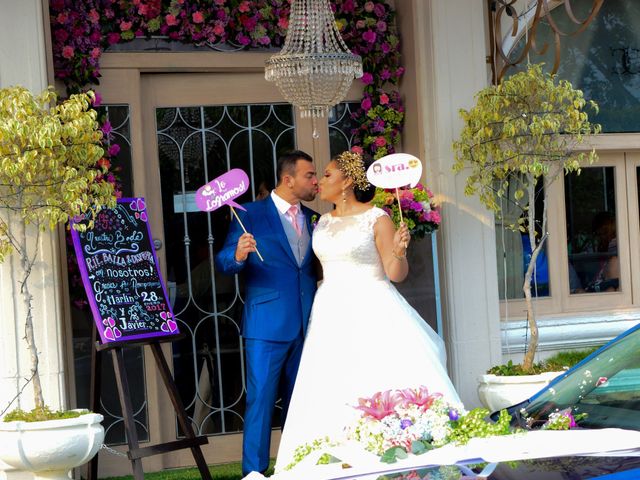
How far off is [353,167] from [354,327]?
3.06 feet

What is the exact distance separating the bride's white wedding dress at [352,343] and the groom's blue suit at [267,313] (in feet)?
0.58

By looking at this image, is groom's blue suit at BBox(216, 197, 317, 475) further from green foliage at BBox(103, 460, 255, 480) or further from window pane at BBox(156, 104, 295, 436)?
window pane at BBox(156, 104, 295, 436)

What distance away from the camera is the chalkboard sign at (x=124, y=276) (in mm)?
6258

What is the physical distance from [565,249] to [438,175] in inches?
56.3

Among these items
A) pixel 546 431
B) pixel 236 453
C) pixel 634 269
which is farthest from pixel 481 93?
pixel 546 431

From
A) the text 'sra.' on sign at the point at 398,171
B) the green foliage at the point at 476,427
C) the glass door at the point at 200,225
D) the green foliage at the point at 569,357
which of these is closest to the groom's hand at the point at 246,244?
the text 'sra.' on sign at the point at 398,171

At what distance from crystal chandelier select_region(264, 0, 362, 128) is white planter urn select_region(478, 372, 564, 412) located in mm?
1897

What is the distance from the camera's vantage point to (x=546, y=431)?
3.66m

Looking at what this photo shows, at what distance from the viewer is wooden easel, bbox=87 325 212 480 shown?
6.07 metres

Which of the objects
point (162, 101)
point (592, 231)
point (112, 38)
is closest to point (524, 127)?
point (592, 231)

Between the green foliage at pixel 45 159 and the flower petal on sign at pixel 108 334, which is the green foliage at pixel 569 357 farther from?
the green foliage at pixel 45 159

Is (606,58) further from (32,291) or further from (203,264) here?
(32,291)

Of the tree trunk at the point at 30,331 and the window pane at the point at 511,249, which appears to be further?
the window pane at the point at 511,249

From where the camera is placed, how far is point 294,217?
21.8 feet
